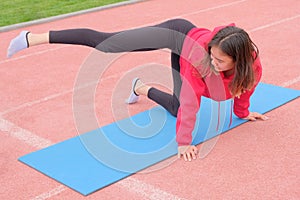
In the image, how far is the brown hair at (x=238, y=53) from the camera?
10.7 feet

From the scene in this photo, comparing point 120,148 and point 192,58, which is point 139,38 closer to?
point 192,58

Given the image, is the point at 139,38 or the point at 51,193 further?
the point at 139,38

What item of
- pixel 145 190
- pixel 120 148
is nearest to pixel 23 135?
pixel 120 148

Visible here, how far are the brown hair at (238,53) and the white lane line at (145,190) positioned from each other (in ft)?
2.95

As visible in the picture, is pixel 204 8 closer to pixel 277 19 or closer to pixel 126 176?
pixel 277 19

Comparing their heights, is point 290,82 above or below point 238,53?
below

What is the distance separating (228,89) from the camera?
11.7 ft

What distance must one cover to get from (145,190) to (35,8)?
684 centimetres

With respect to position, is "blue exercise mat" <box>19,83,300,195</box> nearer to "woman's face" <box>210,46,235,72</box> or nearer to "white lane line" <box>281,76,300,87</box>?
"white lane line" <box>281,76,300,87</box>

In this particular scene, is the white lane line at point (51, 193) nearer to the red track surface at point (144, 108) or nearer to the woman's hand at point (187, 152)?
the red track surface at point (144, 108)

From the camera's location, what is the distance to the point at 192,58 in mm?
3564

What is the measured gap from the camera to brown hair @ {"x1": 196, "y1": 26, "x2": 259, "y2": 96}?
10.7ft

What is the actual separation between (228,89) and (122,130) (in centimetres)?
98

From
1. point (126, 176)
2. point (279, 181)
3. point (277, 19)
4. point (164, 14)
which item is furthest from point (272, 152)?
point (164, 14)
